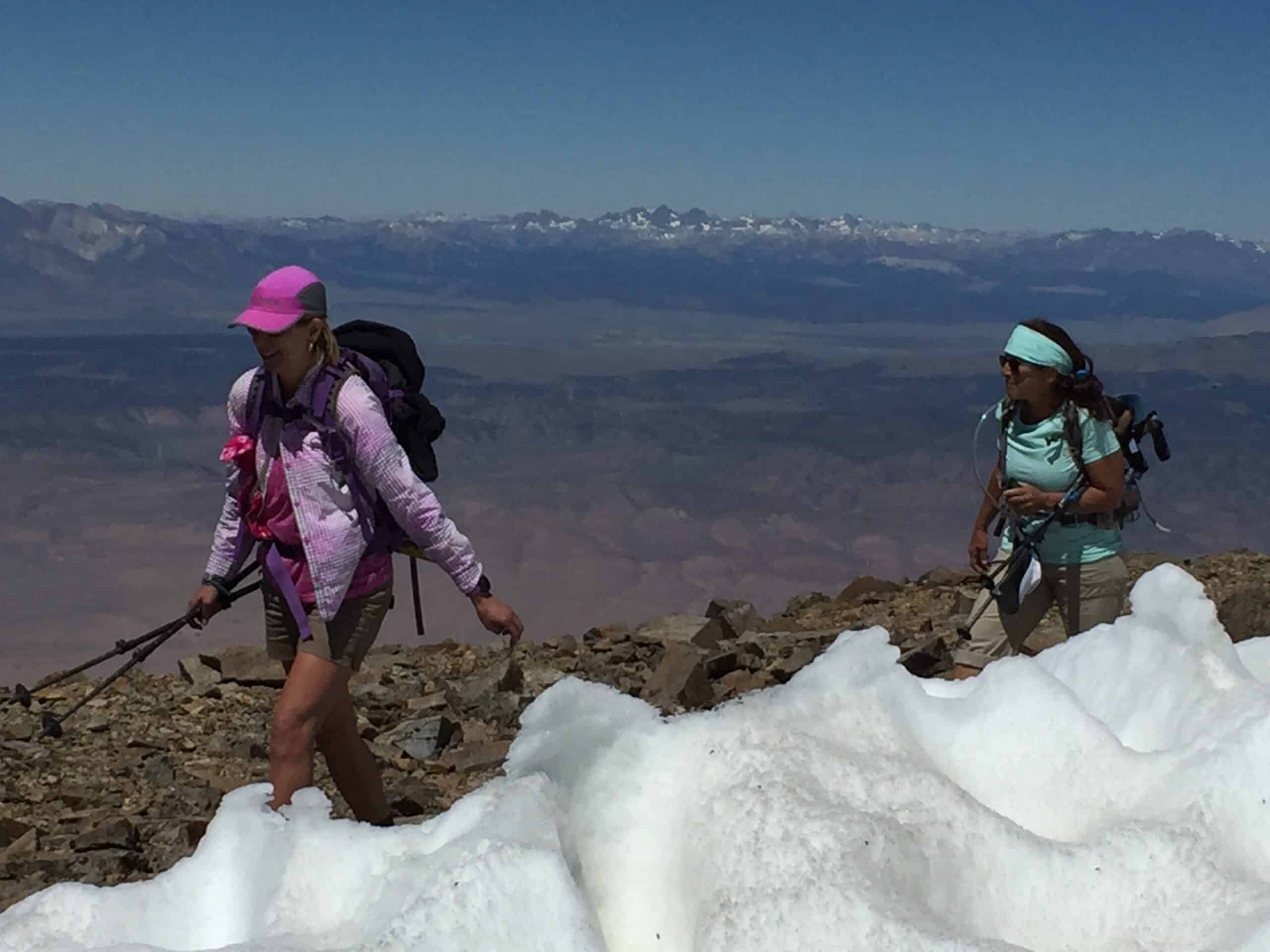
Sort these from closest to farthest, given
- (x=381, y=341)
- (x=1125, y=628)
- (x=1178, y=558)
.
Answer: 1. (x=1125, y=628)
2. (x=381, y=341)
3. (x=1178, y=558)

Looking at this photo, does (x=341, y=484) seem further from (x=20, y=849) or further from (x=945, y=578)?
(x=945, y=578)

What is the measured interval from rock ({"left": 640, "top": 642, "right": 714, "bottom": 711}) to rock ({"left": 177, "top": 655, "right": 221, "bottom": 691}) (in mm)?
4410

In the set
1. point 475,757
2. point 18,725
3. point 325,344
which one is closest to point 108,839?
point 475,757

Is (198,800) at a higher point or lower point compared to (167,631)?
lower

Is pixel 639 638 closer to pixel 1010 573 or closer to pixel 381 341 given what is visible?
pixel 1010 573

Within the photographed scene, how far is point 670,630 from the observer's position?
14969mm

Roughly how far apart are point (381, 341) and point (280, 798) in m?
1.91

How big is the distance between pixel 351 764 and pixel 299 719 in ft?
2.19

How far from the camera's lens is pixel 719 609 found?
1642 cm

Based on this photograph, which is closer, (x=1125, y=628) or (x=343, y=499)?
(x=1125, y=628)

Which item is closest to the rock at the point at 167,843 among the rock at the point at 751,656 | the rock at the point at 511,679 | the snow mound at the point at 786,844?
the rock at the point at 511,679

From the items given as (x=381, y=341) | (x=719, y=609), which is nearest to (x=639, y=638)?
(x=719, y=609)

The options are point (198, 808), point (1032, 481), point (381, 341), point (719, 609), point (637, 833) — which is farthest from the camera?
point (719, 609)

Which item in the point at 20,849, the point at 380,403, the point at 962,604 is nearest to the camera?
the point at 380,403
